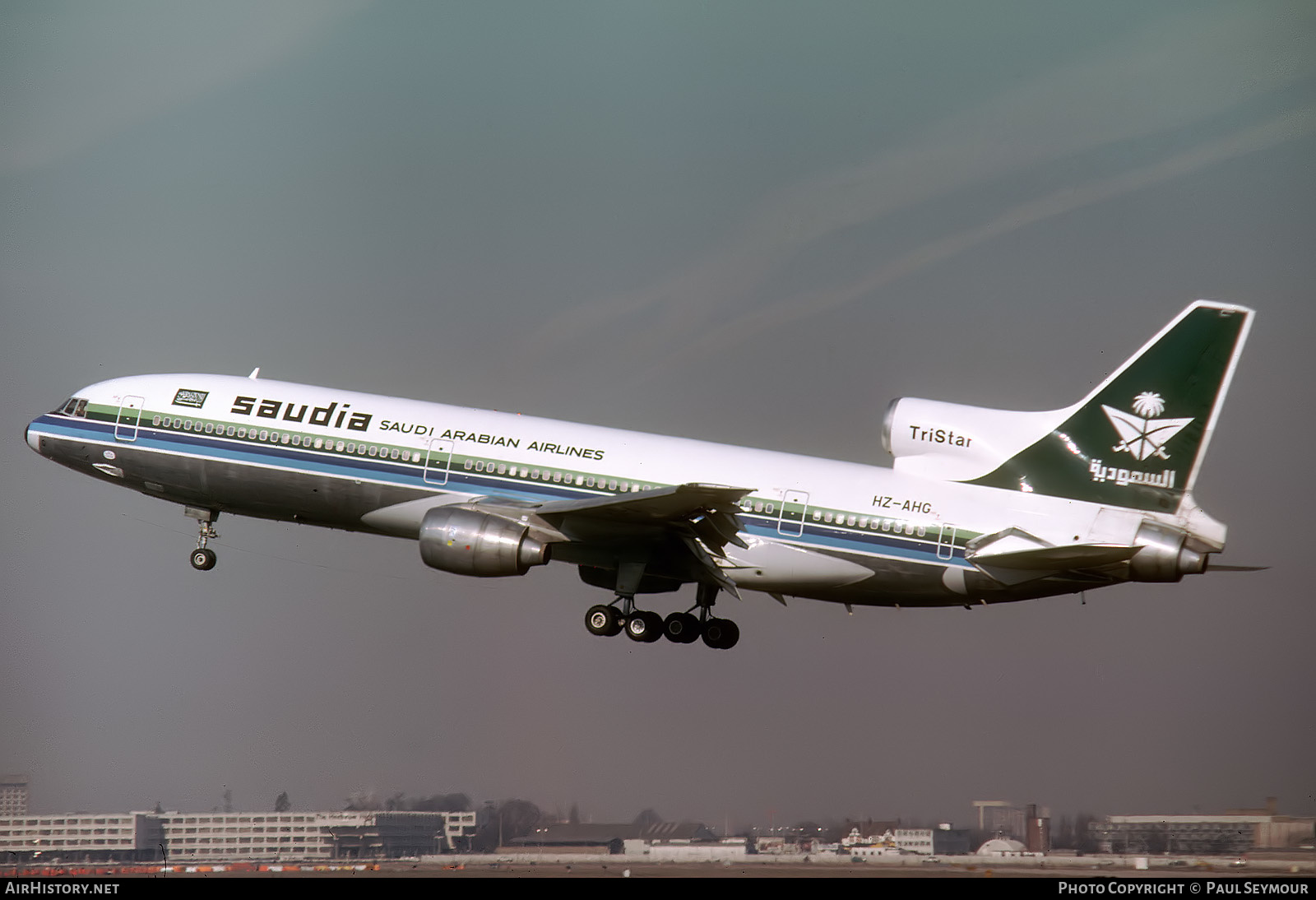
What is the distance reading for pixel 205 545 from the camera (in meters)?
43.7

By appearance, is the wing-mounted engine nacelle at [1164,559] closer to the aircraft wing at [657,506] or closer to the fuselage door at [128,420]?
the aircraft wing at [657,506]

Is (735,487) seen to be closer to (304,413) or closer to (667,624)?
(667,624)

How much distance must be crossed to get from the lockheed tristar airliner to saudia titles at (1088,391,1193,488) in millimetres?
47

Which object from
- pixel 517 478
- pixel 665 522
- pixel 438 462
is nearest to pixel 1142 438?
pixel 665 522

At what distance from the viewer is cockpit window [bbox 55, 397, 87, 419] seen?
4288 centimetres

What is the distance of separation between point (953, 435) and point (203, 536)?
22047 millimetres

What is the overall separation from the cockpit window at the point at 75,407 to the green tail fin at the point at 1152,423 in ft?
87.0

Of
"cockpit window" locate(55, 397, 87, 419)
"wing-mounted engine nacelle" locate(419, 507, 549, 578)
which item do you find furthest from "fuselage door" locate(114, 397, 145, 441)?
"wing-mounted engine nacelle" locate(419, 507, 549, 578)

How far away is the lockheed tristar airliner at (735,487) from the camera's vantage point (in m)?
37.2

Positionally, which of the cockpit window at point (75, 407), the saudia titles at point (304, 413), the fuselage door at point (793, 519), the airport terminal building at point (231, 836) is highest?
the cockpit window at point (75, 407)

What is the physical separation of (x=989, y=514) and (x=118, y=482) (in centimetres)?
2489

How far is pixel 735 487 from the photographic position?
36938mm

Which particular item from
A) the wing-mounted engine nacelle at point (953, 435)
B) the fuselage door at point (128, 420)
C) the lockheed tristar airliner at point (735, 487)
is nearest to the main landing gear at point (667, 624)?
the lockheed tristar airliner at point (735, 487)
